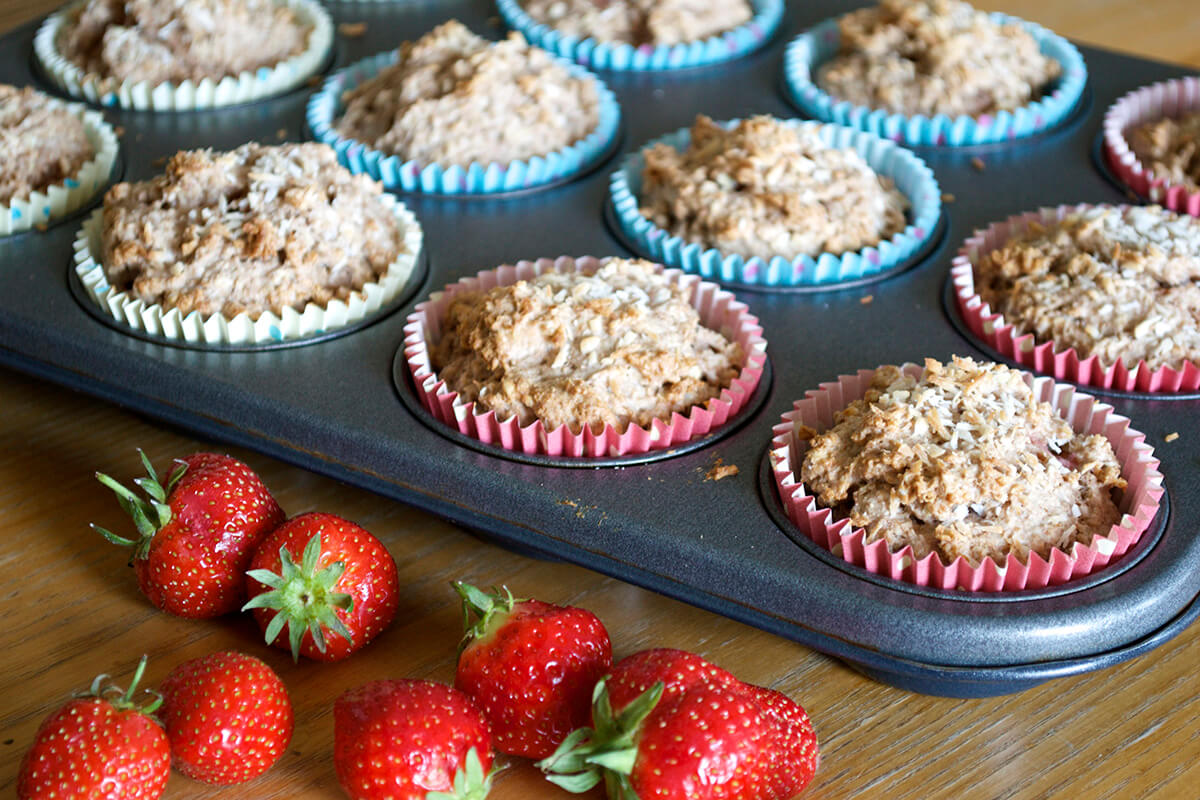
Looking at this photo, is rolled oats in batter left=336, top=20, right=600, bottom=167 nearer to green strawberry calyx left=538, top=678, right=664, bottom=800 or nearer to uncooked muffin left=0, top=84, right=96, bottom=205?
uncooked muffin left=0, top=84, right=96, bottom=205

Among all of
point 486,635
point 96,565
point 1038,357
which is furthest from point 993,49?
point 96,565

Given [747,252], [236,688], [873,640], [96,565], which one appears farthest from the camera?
[747,252]

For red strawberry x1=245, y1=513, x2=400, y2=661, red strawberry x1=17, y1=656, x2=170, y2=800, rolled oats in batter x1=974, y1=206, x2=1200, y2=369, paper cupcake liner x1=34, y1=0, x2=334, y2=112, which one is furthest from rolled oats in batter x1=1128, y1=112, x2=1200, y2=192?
red strawberry x1=17, y1=656, x2=170, y2=800

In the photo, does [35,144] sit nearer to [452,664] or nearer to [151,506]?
[151,506]

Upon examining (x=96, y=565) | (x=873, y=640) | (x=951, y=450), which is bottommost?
(x=96, y=565)

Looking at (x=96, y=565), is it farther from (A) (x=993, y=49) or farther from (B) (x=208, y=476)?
(A) (x=993, y=49)

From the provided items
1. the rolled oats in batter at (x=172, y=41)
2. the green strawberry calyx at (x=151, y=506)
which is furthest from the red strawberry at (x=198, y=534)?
the rolled oats in batter at (x=172, y=41)

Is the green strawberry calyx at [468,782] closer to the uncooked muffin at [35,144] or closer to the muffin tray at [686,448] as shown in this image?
the muffin tray at [686,448]
